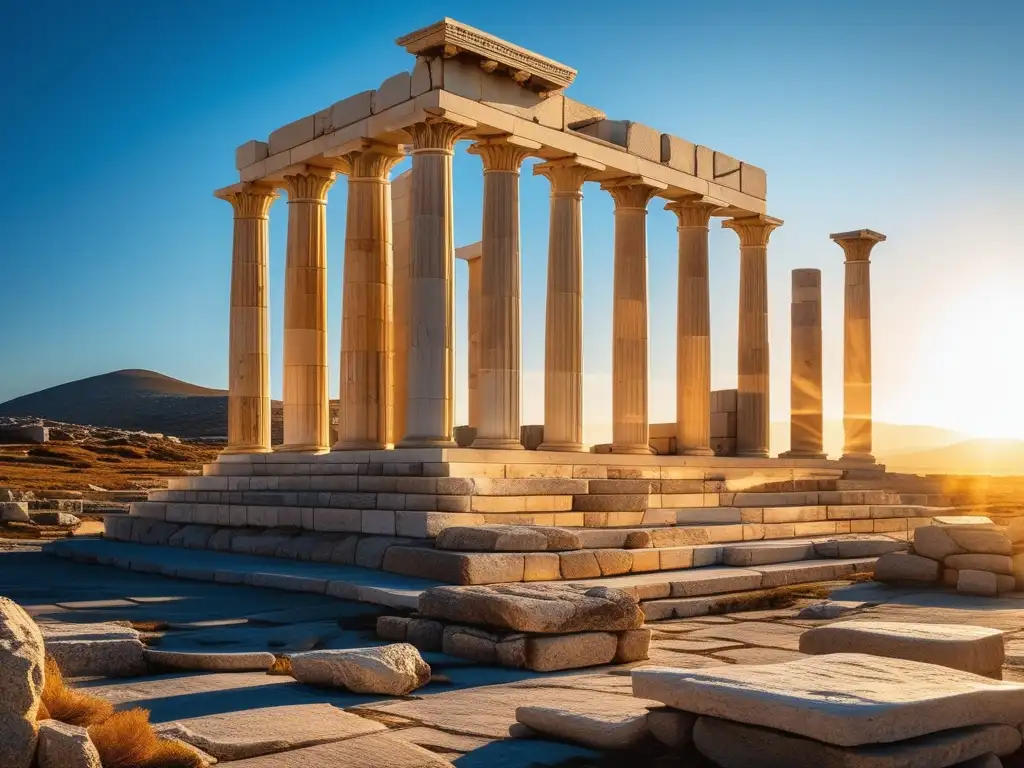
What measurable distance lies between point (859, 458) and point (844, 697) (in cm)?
2480

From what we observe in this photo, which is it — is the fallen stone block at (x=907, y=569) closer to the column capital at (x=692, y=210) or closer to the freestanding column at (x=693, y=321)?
the freestanding column at (x=693, y=321)

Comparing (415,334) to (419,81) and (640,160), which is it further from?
(640,160)

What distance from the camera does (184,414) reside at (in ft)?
314

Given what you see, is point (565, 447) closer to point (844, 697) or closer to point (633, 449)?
point (633, 449)

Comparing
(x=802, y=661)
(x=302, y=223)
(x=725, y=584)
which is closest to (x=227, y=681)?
(x=802, y=661)

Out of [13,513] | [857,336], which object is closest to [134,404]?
[13,513]

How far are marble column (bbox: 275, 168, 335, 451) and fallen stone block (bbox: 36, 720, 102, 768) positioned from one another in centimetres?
1808

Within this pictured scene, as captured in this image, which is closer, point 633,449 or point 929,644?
point 929,644

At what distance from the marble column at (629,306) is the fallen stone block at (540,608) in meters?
13.5

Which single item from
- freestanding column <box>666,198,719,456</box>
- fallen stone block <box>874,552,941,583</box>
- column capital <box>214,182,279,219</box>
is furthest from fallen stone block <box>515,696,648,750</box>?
Answer: column capital <box>214,182,279,219</box>

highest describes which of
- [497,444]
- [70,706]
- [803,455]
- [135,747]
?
[497,444]

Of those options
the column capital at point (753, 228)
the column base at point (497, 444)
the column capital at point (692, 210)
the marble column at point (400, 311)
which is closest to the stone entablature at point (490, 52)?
the marble column at point (400, 311)

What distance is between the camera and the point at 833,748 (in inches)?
210

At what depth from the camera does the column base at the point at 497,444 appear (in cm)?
2014
